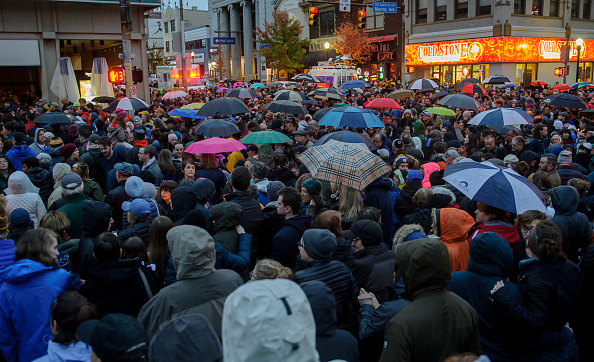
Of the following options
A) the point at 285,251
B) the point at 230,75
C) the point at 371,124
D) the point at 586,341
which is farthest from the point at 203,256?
the point at 230,75

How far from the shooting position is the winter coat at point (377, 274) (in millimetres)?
4227

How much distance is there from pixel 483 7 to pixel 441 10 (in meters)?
3.83

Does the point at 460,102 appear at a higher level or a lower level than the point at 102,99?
lower

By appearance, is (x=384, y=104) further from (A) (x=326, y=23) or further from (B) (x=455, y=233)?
(A) (x=326, y=23)

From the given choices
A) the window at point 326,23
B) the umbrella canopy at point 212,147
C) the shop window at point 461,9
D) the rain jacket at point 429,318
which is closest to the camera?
the rain jacket at point 429,318

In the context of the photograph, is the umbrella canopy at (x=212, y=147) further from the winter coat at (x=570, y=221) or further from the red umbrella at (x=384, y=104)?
the red umbrella at (x=384, y=104)

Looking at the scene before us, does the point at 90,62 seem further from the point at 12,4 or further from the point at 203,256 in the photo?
the point at 203,256

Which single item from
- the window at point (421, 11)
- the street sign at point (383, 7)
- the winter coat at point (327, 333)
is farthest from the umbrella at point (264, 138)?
the window at point (421, 11)

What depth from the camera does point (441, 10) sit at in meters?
40.1

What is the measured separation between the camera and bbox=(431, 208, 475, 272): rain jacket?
4758 mm

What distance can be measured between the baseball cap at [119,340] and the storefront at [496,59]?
3550 centimetres

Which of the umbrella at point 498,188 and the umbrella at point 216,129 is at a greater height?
the umbrella at point 216,129

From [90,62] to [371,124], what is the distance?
25.0 metres

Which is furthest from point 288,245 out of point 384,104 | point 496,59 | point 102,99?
point 496,59
